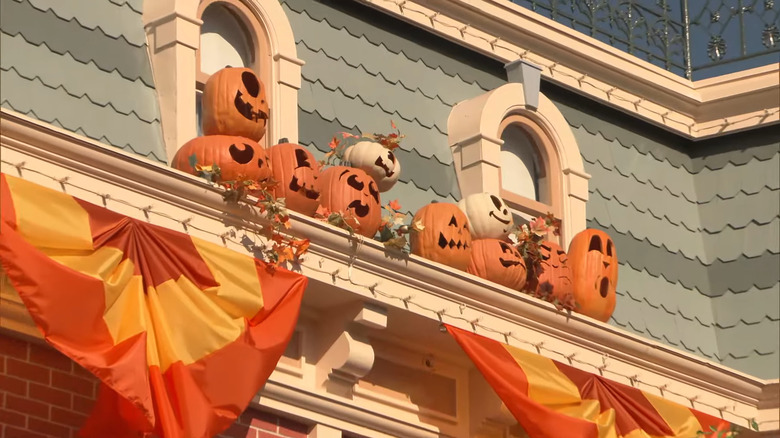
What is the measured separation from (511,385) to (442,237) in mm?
971

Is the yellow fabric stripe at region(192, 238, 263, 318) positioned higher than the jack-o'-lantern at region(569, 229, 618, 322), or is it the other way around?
the jack-o'-lantern at region(569, 229, 618, 322)

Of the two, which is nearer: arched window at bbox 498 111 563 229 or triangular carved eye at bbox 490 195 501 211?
triangular carved eye at bbox 490 195 501 211

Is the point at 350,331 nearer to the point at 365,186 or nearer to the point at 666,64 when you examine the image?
the point at 365,186

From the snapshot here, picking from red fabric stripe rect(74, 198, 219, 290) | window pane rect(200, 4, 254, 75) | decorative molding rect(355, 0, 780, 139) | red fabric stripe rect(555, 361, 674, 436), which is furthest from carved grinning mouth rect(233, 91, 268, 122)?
red fabric stripe rect(555, 361, 674, 436)

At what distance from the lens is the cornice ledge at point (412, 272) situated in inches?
459

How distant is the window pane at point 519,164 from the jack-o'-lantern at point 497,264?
1390 mm

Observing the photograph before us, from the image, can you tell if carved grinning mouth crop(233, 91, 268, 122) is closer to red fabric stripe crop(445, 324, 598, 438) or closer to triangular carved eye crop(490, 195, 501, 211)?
red fabric stripe crop(445, 324, 598, 438)

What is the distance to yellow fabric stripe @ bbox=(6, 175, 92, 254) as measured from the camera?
11297 mm

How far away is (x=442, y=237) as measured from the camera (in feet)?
44.2

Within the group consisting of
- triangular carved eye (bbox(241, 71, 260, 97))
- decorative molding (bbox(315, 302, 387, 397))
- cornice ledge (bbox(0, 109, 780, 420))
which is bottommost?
decorative molding (bbox(315, 302, 387, 397))

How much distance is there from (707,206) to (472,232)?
3.06 m

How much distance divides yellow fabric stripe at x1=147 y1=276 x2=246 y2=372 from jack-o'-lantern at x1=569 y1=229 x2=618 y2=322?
3.10 meters

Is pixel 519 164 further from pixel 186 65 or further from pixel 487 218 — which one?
pixel 186 65

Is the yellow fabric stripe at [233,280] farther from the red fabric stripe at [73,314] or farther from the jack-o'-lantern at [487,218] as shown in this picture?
the jack-o'-lantern at [487,218]
